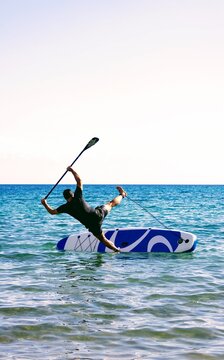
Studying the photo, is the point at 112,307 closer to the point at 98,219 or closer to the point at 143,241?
the point at 98,219

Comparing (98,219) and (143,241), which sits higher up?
(98,219)

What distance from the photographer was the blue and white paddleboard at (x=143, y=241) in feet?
50.9

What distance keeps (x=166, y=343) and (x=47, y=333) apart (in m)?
1.68

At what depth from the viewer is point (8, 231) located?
2327cm

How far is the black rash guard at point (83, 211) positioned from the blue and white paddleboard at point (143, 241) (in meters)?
2.82

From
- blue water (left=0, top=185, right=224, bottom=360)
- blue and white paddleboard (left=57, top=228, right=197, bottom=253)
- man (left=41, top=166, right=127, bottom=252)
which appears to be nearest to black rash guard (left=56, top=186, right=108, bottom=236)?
man (left=41, top=166, right=127, bottom=252)

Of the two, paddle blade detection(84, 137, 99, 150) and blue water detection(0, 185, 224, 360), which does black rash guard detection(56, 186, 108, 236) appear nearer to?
blue water detection(0, 185, 224, 360)

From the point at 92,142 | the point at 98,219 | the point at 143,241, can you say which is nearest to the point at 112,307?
the point at 98,219

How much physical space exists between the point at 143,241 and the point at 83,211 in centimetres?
388

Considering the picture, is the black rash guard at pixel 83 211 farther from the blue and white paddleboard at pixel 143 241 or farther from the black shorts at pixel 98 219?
the blue and white paddleboard at pixel 143 241

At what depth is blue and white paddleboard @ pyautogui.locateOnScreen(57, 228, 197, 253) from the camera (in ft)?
50.9

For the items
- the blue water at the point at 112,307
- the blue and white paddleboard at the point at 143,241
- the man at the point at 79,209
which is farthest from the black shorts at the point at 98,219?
the blue and white paddleboard at the point at 143,241

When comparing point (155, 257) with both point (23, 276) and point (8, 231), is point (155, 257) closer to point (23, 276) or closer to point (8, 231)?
point (23, 276)

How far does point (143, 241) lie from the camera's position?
1573cm
